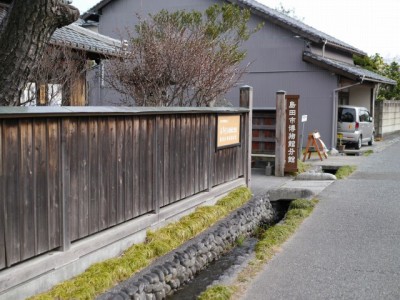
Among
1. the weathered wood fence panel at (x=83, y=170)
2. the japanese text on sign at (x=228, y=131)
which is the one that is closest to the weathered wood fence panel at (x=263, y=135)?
the japanese text on sign at (x=228, y=131)

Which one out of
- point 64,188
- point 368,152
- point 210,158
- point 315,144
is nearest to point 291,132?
point 315,144

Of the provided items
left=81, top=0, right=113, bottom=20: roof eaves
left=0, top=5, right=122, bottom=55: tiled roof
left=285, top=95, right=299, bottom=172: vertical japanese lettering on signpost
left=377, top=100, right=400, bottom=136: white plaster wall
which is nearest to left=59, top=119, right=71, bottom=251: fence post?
left=0, top=5, right=122, bottom=55: tiled roof

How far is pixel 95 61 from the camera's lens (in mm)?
11594

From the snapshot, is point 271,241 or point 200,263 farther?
point 271,241

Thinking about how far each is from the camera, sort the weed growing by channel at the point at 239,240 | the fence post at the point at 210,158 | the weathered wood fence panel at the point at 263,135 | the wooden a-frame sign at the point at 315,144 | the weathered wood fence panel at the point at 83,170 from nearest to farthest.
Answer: the weathered wood fence panel at the point at 83,170
the weed growing by channel at the point at 239,240
the fence post at the point at 210,158
the weathered wood fence panel at the point at 263,135
the wooden a-frame sign at the point at 315,144

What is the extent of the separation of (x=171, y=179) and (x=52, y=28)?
116 inches

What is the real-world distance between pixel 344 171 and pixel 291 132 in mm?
2024

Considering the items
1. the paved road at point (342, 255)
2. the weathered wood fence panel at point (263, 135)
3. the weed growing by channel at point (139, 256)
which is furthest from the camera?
the weathered wood fence panel at point (263, 135)

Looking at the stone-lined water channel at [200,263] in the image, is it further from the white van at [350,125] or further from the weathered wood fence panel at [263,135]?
the white van at [350,125]

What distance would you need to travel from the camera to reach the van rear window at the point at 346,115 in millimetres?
20672

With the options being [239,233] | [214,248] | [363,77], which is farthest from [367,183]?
[363,77]

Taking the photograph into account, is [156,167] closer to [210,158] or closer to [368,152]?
[210,158]

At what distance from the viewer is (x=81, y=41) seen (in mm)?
10328

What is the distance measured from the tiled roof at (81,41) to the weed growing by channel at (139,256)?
13.4 ft
